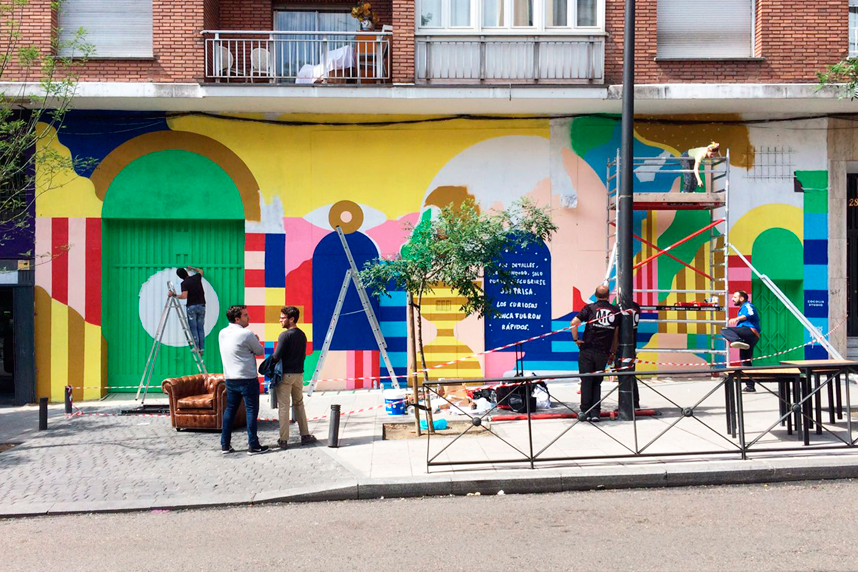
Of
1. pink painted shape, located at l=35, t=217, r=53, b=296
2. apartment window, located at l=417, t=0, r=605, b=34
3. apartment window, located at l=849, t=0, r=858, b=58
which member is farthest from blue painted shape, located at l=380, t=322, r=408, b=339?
apartment window, located at l=849, t=0, r=858, b=58

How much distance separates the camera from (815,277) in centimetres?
1383

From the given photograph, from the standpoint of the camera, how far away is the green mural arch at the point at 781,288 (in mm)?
13781

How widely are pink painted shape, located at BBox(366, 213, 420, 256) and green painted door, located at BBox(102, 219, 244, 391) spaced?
2429 mm

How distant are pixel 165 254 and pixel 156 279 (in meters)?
0.47

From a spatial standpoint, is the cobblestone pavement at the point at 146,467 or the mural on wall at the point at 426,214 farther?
the mural on wall at the point at 426,214

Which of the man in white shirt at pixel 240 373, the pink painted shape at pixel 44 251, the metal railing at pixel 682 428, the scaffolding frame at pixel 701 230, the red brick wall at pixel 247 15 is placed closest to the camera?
the metal railing at pixel 682 428

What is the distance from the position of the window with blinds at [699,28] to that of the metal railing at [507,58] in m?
1.37

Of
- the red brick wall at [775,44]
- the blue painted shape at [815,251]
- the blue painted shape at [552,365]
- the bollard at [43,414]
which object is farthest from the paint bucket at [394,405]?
the blue painted shape at [815,251]

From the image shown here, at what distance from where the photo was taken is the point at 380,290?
33.8ft

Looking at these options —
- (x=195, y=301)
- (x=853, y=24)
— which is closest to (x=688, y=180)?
(x=853, y=24)

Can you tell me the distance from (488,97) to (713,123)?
4265mm

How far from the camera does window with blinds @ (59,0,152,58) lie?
13352 mm

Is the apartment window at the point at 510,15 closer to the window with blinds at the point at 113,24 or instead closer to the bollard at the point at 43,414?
the window with blinds at the point at 113,24

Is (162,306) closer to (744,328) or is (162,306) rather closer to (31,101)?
(31,101)
